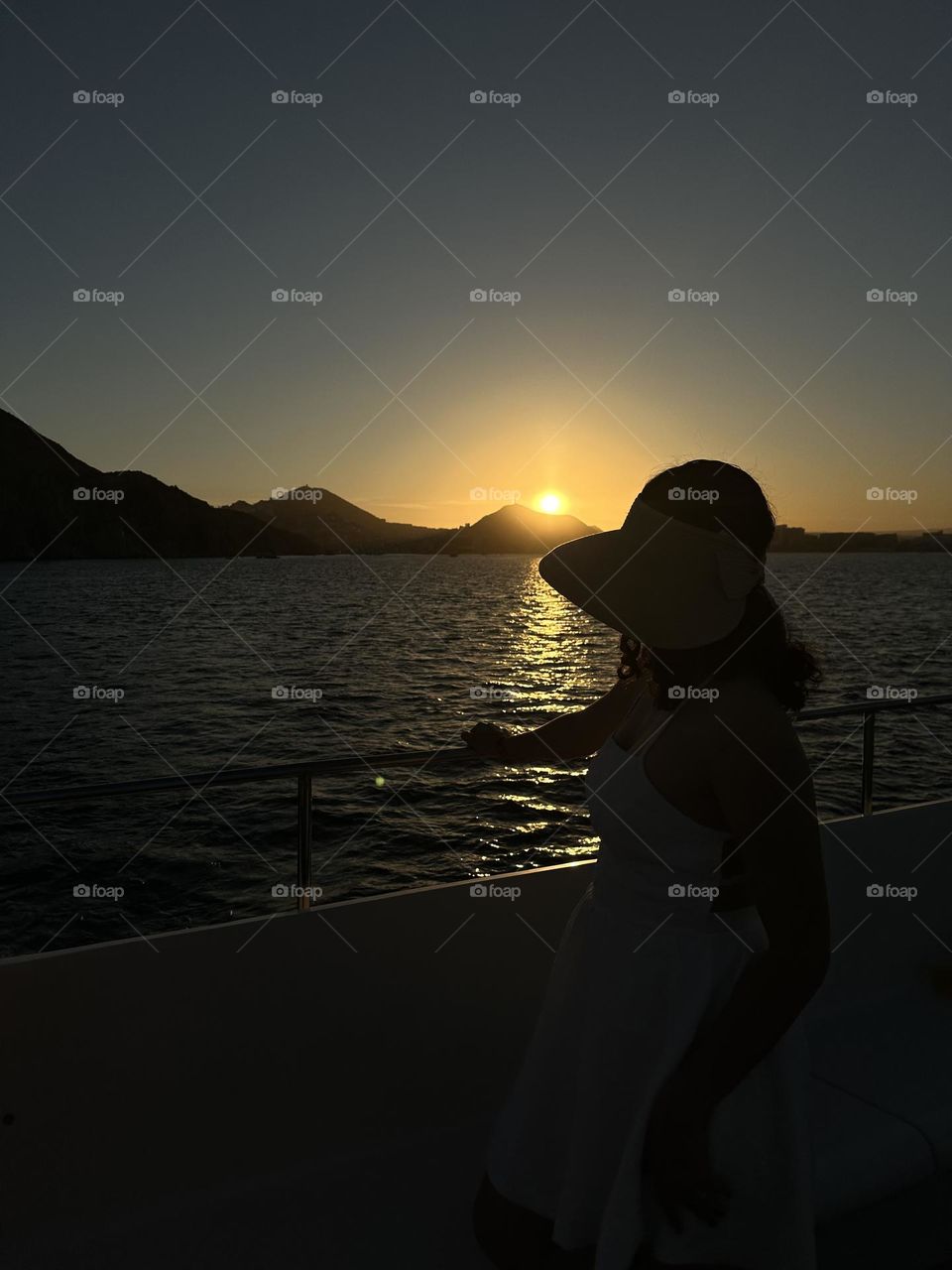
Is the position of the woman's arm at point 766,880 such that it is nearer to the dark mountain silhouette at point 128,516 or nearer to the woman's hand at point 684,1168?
the woman's hand at point 684,1168

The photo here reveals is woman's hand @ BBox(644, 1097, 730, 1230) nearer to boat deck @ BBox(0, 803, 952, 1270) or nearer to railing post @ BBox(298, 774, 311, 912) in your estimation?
boat deck @ BBox(0, 803, 952, 1270)

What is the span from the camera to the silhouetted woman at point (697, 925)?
36.1 inches

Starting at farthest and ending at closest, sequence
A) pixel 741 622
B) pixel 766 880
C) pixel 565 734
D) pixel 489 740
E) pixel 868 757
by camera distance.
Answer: pixel 868 757
pixel 489 740
pixel 565 734
pixel 741 622
pixel 766 880

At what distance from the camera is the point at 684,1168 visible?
96cm

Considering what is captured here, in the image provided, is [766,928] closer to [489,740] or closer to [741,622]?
[741,622]

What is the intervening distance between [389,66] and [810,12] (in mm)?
1610

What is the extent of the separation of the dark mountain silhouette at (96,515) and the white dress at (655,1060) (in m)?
34.1

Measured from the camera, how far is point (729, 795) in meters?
0.92

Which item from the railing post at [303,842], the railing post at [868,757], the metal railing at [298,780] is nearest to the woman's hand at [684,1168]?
the metal railing at [298,780]

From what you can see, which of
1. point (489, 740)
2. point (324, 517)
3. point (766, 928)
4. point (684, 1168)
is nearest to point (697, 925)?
point (766, 928)

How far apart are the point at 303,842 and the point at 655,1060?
136 cm

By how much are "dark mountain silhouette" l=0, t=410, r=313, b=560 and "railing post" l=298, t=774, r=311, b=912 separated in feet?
108

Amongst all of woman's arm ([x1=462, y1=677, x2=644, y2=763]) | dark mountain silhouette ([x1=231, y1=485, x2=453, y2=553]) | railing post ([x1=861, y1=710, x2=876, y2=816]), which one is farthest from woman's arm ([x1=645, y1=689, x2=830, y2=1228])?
dark mountain silhouette ([x1=231, y1=485, x2=453, y2=553])

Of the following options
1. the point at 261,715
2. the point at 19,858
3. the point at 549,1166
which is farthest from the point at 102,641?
the point at 549,1166
